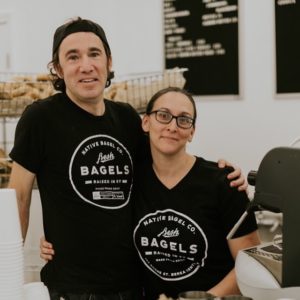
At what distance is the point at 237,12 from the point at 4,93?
1.17 meters

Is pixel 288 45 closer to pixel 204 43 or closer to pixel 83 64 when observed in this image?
pixel 204 43

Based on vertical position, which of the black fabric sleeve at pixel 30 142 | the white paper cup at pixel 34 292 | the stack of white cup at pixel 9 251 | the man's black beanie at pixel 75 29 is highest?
the man's black beanie at pixel 75 29

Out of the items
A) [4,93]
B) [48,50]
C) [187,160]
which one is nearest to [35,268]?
[4,93]

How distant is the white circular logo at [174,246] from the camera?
143cm

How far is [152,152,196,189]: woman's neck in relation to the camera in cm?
150

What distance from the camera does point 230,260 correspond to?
1.49m

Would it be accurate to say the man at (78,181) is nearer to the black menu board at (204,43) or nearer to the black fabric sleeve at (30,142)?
the black fabric sleeve at (30,142)

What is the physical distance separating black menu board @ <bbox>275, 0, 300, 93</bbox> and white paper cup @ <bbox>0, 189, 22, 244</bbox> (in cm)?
176

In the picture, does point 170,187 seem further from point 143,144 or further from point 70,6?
point 70,6

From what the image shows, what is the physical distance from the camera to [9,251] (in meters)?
0.83

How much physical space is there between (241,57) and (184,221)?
128 centimetres

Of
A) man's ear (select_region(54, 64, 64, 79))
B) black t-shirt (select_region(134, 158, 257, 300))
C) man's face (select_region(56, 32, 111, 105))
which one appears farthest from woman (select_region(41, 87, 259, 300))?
man's ear (select_region(54, 64, 64, 79))

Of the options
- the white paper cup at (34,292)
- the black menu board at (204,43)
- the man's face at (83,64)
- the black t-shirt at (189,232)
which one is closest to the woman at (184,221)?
the black t-shirt at (189,232)

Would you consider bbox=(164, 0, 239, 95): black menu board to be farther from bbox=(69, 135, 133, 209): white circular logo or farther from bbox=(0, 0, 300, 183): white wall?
bbox=(69, 135, 133, 209): white circular logo
